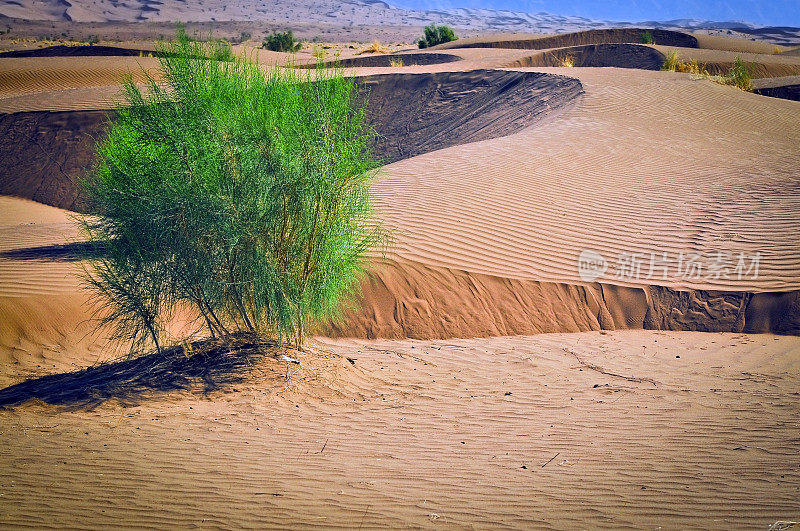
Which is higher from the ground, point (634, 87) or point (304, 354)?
point (634, 87)

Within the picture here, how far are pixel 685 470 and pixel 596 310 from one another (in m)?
4.89

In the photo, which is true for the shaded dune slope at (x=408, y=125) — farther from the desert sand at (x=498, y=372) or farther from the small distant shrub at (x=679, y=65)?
the small distant shrub at (x=679, y=65)

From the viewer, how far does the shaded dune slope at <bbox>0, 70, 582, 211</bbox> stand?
64.9 ft

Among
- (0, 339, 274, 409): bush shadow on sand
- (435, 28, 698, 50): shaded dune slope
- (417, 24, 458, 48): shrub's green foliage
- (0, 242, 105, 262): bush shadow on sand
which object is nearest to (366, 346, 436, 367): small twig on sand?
(0, 339, 274, 409): bush shadow on sand

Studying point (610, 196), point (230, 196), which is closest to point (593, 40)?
point (610, 196)

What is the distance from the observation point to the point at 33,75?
87.4ft

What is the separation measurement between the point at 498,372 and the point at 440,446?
224 centimetres

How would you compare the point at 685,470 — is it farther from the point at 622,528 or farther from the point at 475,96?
the point at 475,96

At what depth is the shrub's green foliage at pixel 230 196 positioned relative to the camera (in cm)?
703

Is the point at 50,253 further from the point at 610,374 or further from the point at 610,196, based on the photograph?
the point at 610,196

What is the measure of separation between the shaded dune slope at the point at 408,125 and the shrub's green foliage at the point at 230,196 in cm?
1136

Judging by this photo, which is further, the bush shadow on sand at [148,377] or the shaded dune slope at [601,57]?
the shaded dune slope at [601,57]

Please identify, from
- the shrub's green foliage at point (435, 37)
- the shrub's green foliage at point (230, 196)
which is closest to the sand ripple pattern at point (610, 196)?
the shrub's green foliage at point (230, 196)

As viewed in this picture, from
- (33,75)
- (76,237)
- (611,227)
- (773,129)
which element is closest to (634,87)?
(773,129)
